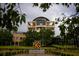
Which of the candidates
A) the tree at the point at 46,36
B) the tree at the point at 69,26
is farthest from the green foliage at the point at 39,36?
the tree at the point at 69,26

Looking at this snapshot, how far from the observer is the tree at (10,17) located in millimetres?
2477

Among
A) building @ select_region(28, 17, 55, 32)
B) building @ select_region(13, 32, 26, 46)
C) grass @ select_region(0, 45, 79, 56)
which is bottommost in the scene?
grass @ select_region(0, 45, 79, 56)

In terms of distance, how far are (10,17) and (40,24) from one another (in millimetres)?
322

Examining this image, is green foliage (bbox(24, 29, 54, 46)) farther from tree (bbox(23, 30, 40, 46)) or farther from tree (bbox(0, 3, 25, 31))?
tree (bbox(0, 3, 25, 31))

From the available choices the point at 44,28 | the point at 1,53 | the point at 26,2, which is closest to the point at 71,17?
the point at 44,28

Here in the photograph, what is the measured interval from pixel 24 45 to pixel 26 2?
1.46 feet

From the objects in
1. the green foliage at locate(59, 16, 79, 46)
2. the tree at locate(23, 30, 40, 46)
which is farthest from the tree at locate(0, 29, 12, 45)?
the green foliage at locate(59, 16, 79, 46)

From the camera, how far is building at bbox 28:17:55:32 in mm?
2475

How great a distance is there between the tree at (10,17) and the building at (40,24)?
0.36 feet

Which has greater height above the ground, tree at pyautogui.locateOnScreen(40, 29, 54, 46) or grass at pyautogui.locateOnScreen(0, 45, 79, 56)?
tree at pyautogui.locateOnScreen(40, 29, 54, 46)

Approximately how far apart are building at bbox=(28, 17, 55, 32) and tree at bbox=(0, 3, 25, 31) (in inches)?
4.3

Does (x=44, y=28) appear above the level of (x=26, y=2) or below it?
below

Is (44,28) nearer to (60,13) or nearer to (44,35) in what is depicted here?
(44,35)

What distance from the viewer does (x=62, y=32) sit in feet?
8.13
